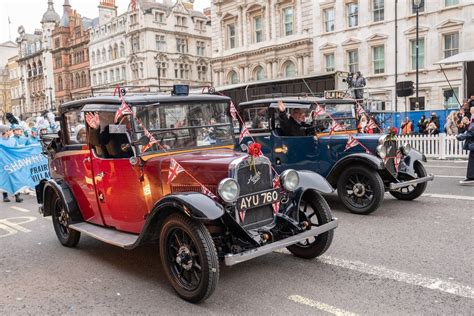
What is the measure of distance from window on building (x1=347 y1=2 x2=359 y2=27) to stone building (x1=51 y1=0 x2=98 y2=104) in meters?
46.9

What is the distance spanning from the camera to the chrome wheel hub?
397 centimetres

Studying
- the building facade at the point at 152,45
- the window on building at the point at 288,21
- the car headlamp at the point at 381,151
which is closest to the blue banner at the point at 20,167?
the car headlamp at the point at 381,151

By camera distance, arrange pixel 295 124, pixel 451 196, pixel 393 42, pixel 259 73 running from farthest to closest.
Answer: pixel 259 73
pixel 393 42
pixel 451 196
pixel 295 124

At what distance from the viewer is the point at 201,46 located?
59.6 meters

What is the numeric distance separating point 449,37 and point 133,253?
2642 cm

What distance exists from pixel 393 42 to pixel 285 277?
27.1 metres

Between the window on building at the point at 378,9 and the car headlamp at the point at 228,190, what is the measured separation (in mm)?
28166

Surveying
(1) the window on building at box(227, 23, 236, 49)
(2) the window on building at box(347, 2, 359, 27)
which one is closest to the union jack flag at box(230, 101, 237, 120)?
(2) the window on building at box(347, 2, 359, 27)

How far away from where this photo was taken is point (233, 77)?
39906mm

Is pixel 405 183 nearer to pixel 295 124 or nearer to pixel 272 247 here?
pixel 295 124

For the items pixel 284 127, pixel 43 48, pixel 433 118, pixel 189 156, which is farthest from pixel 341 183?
pixel 43 48

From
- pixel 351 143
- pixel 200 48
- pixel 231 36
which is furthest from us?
pixel 200 48

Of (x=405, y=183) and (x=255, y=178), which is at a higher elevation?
(x=255, y=178)

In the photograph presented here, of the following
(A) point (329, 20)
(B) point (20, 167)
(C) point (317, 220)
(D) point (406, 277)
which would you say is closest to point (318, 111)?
(C) point (317, 220)
